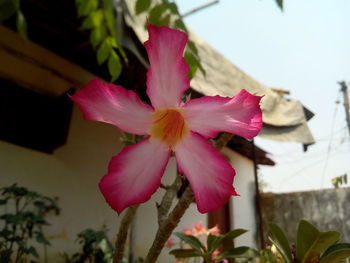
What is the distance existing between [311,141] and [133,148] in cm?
313

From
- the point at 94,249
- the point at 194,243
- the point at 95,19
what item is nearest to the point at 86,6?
the point at 95,19

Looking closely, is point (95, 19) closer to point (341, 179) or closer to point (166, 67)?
point (166, 67)

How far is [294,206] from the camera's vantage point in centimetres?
574

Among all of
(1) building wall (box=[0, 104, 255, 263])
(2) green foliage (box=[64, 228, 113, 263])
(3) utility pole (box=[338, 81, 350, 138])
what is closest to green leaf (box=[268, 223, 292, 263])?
(1) building wall (box=[0, 104, 255, 263])

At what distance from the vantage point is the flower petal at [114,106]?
0.23 m

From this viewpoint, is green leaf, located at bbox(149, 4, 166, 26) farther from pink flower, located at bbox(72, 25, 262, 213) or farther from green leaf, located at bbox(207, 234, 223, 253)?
pink flower, located at bbox(72, 25, 262, 213)

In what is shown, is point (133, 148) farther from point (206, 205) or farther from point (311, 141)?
point (311, 141)

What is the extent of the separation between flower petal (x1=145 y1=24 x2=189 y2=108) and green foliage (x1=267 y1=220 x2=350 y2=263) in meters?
0.33

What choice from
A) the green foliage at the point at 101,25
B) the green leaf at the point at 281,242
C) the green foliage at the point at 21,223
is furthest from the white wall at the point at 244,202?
the green leaf at the point at 281,242

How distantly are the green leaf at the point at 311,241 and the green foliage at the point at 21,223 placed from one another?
1.27 m

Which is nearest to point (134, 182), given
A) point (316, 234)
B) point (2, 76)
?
point (316, 234)

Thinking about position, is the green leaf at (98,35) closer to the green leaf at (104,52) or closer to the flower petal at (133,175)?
the green leaf at (104,52)

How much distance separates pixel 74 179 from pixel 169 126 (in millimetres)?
2862

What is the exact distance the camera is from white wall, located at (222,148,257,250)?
17.0 ft
